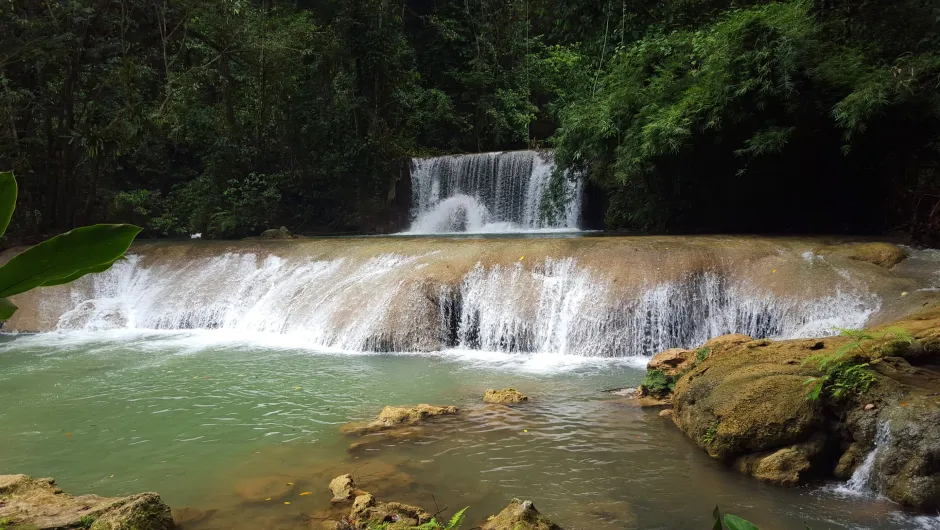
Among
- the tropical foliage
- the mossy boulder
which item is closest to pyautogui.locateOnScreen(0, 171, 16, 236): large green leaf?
the tropical foliage

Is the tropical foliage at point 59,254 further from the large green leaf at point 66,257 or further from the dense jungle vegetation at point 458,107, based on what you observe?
the dense jungle vegetation at point 458,107

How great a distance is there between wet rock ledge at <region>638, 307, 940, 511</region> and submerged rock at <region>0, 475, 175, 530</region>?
3.86 meters

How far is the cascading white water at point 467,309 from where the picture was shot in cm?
892

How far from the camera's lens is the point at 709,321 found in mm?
9039

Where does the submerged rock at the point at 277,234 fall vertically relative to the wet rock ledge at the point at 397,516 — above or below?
above

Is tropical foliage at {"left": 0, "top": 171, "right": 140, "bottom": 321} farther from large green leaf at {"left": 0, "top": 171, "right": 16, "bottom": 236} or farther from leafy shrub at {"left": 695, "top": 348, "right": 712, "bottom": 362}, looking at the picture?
leafy shrub at {"left": 695, "top": 348, "right": 712, "bottom": 362}

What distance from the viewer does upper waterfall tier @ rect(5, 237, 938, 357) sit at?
8547 millimetres

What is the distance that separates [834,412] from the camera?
486cm

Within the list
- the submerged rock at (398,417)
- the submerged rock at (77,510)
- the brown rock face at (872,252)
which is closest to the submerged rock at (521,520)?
the submerged rock at (77,510)

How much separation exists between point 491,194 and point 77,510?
15.5 m

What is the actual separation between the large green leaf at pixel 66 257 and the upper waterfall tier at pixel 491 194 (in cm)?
1539

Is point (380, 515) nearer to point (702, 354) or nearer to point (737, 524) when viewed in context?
point (737, 524)

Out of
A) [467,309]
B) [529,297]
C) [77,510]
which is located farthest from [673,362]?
[77,510]

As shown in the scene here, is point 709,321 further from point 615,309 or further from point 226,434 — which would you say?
point 226,434
